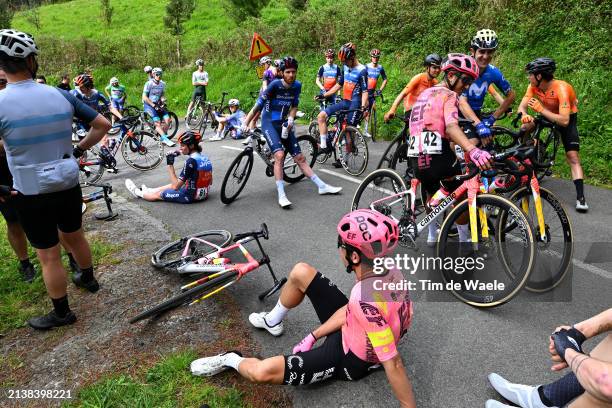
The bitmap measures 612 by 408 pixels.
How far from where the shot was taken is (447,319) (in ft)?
12.6

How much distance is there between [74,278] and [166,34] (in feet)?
85.0

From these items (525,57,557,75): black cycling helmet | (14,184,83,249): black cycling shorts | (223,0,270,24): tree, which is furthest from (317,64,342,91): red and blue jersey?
(223,0,270,24): tree

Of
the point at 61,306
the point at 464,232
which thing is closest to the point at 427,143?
the point at 464,232

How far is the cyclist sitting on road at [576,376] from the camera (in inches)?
70.6

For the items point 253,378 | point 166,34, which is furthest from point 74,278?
point 166,34

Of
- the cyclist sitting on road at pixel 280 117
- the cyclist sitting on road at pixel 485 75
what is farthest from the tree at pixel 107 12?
the cyclist sitting on road at pixel 485 75

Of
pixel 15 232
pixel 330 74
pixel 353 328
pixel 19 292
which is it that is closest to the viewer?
pixel 353 328

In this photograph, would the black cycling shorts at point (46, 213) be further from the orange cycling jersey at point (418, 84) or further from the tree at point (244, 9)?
the tree at point (244, 9)

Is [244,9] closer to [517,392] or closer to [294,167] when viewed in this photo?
[294,167]

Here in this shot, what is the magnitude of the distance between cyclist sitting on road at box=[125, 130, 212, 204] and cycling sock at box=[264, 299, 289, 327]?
4104 millimetres

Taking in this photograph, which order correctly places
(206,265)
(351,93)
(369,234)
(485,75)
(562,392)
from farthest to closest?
1. (351,93)
2. (485,75)
3. (206,265)
4. (369,234)
5. (562,392)

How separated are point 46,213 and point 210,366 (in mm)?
2029

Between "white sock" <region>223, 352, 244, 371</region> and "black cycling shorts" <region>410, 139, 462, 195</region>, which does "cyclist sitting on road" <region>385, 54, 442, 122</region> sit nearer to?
"black cycling shorts" <region>410, 139, 462, 195</region>

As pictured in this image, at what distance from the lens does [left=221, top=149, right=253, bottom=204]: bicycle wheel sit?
7289 millimetres
